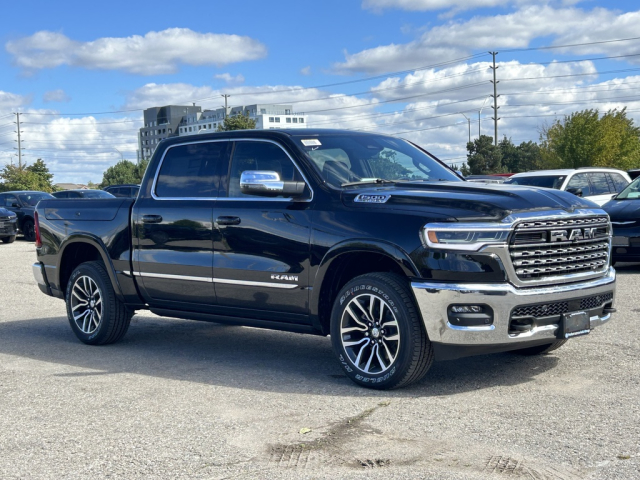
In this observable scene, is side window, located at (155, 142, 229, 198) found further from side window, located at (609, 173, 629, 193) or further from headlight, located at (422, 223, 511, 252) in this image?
side window, located at (609, 173, 629, 193)

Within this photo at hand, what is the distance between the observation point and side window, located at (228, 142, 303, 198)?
6.73 m

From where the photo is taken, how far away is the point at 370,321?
19.7 feet

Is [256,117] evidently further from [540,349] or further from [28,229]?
[540,349]

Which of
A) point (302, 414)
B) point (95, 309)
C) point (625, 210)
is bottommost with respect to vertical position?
point (302, 414)

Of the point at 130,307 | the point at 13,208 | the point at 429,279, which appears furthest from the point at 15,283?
the point at 13,208

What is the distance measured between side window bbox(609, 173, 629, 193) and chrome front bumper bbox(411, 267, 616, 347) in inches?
513

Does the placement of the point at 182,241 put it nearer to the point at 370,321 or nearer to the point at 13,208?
the point at 370,321

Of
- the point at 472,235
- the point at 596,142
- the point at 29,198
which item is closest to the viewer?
the point at 472,235

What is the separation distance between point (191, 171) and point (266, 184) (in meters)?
1.35

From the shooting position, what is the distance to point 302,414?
5.38 metres

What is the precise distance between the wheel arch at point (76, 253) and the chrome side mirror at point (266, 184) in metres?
2.31

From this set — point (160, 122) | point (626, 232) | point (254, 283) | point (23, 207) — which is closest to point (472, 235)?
point (254, 283)

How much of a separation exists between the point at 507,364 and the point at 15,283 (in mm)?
9927

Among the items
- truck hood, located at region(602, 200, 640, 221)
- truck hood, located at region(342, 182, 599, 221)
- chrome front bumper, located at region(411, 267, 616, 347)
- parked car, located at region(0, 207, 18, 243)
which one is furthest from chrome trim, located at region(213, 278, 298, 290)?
parked car, located at region(0, 207, 18, 243)
